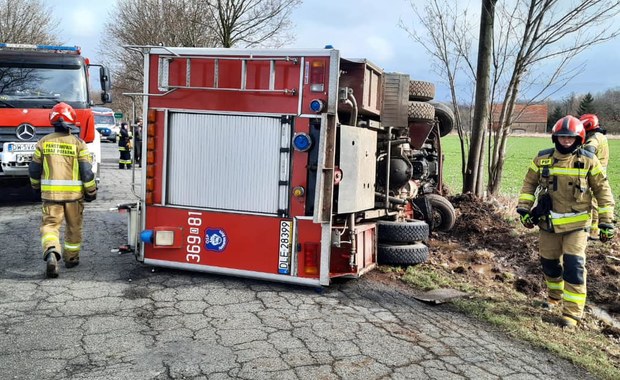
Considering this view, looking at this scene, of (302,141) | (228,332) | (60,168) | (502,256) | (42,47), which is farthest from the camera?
(42,47)

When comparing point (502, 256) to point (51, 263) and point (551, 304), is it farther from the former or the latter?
point (51, 263)

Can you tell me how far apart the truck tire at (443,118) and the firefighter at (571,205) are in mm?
3283

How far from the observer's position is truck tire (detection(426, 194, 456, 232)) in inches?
335

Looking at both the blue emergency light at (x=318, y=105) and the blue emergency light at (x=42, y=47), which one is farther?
the blue emergency light at (x=42, y=47)

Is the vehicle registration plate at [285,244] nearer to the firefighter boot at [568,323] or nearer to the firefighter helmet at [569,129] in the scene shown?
the firefighter boot at [568,323]

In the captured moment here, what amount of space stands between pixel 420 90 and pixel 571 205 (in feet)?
8.59

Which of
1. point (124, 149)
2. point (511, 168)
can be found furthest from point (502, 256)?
point (511, 168)

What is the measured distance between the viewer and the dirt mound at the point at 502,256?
6.26 m

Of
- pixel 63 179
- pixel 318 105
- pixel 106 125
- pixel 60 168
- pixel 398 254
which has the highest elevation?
pixel 106 125

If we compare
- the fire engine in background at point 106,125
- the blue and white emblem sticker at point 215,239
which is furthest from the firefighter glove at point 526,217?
the fire engine in background at point 106,125

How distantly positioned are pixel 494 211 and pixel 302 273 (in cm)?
572

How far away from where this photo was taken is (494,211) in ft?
32.6

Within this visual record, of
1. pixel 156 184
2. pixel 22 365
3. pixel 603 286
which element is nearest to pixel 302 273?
pixel 156 184

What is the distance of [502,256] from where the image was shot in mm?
7629
